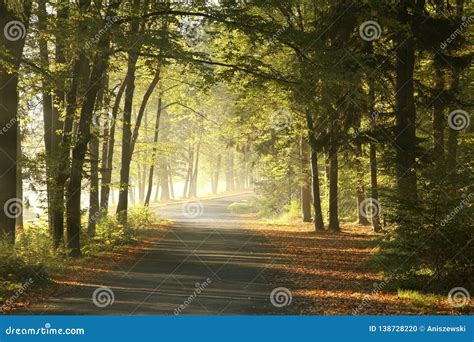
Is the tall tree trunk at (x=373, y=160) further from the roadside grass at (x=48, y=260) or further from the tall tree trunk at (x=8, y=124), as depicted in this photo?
the tall tree trunk at (x=8, y=124)

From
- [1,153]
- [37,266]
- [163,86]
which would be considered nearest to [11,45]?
[1,153]

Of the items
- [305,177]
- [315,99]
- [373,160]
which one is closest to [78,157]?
[315,99]

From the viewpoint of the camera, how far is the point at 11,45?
13.8 m

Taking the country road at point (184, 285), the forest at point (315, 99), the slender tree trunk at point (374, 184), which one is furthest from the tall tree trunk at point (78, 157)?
the slender tree trunk at point (374, 184)

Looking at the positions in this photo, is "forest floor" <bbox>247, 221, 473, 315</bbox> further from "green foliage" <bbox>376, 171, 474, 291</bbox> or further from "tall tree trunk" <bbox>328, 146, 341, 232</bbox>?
"tall tree trunk" <bbox>328, 146, 341, 232</bbox>

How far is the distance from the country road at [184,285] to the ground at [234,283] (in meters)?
0.02

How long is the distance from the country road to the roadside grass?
0.60 metres

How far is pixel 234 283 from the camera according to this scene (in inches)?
484

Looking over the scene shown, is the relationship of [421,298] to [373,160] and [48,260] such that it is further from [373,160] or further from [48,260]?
[373,160]

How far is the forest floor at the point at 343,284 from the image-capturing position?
9.25m

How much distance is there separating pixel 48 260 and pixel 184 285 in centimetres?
447

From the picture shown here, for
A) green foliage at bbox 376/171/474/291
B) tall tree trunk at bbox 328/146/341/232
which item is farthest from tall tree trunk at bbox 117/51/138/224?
green foliage at bbox 376/171/474/291

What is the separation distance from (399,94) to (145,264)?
9.07m

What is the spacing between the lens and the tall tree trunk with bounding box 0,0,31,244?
44.4 feet
